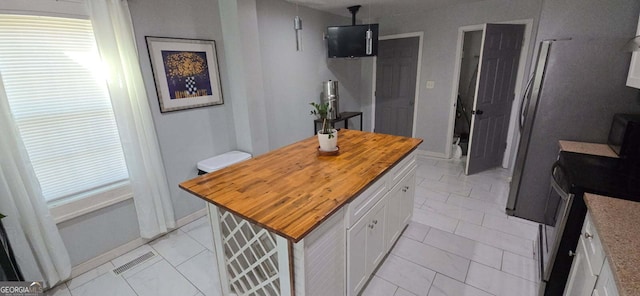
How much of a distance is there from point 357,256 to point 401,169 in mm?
786

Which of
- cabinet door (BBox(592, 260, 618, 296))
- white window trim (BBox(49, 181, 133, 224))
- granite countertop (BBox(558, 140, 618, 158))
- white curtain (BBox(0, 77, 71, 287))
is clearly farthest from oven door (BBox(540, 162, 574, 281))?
white curtain (BBox(0, 77, 71, 287))

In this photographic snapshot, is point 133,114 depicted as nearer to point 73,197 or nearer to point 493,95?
point 73,197

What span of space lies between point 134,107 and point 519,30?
4.37 meters

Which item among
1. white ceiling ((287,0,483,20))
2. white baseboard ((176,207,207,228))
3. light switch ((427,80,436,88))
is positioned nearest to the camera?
white baseboard ((176,207,207,228))

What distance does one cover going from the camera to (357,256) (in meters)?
1.61

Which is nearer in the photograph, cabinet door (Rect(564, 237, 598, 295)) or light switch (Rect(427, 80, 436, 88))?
cabinet door (Rect(564, 237, 598, 295))

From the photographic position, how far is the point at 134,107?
83.8 inches

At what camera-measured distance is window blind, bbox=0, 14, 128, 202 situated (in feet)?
5.56

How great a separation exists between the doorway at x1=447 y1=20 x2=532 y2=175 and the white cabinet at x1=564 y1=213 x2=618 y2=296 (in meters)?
2.31

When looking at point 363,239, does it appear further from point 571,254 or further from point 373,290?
point 571,254

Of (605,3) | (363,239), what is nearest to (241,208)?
(363,239)

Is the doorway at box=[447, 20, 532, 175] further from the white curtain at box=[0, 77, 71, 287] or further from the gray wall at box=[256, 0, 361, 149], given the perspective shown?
the white curtain at box=[0, 77, 71, 287]

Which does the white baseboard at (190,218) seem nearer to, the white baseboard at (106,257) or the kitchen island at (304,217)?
the white baseboard at (106,257)

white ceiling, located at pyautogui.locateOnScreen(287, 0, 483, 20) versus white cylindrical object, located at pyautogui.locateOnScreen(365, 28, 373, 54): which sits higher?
white ceiling, located at pyautogui.locateOnScreen(287, 0, 483, 20)
